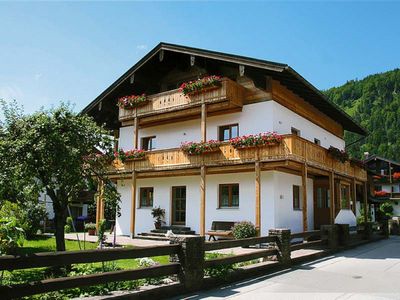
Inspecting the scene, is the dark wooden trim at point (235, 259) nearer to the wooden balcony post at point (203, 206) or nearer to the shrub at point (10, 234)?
the shrub at point (10, 234)

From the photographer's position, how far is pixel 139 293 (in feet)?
21.4

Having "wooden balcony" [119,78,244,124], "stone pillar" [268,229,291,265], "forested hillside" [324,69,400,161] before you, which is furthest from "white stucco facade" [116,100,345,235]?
"forested hillside" [324,69,400,161]

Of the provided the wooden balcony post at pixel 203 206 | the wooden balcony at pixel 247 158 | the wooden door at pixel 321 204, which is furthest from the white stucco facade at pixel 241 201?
the wooden balcony post at pixel 203 206

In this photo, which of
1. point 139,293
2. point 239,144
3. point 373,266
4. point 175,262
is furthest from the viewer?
point 239,144

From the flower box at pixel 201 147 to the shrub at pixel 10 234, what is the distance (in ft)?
37.5

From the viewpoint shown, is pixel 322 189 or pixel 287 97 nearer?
pixel 287 97

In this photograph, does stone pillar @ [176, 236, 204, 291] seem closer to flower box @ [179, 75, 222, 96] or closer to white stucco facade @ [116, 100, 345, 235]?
white stucco facade @ [116, 100, 345, 235]

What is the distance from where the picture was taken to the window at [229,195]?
1807cm

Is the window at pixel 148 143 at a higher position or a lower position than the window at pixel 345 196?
higher

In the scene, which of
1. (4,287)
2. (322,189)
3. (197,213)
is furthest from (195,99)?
(4,287)

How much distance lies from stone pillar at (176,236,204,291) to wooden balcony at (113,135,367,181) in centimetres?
781

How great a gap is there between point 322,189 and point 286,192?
403cm

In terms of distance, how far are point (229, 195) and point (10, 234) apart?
1321 centimetres

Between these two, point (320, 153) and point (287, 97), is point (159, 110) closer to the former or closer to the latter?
point (287, 97)
